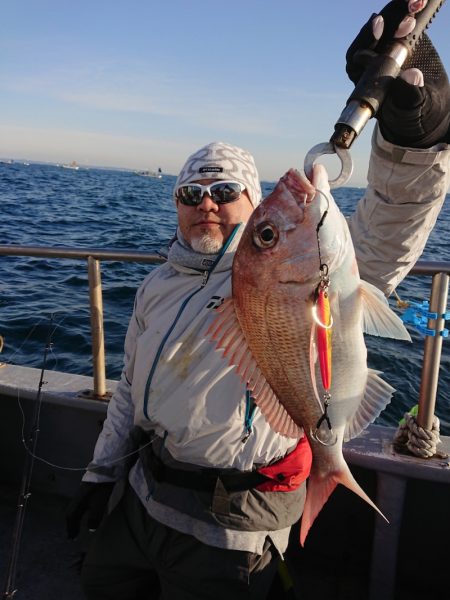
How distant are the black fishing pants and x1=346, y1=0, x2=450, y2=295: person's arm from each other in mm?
1357

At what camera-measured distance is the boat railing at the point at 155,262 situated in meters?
2.37

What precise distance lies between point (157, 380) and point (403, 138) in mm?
1421

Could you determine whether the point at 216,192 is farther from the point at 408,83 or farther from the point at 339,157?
the point at 408,83

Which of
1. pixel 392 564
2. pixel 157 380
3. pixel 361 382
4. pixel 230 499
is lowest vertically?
pixel 392 564

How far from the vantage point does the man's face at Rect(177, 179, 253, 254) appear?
2.21 meters

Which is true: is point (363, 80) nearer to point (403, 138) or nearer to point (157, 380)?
point (403, 138)

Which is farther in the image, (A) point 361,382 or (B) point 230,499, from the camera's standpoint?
(B) point 230,499

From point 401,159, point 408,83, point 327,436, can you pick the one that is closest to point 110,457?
point 327,436

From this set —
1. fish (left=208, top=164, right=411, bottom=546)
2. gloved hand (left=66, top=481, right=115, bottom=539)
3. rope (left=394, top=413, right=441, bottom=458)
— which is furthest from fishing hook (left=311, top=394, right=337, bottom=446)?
gloved hand (left=66, top=481, right=115, bottom=539)

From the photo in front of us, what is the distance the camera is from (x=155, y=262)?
288 cm

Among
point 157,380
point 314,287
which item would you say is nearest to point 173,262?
point 157,380

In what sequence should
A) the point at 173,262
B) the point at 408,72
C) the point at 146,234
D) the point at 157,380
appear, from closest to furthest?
1. the point at 408,72
2. the point at 157,380
3. the point at 173,262
4. the point at 146,234

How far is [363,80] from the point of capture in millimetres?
1576

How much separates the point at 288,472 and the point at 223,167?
56.9 inches
